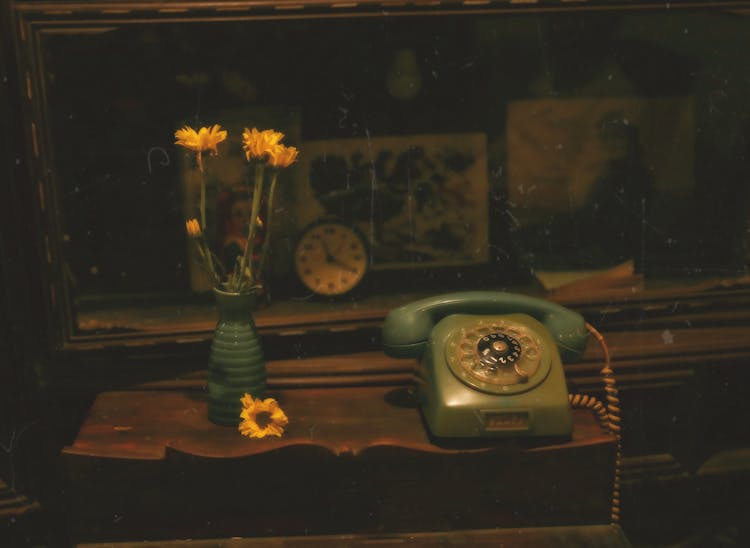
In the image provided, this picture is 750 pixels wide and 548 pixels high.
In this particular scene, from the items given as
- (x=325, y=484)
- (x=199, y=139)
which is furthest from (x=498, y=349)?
(x=199, y=139)

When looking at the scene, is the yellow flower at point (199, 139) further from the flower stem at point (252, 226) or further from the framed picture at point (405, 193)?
the framed picture at point (405, 193)

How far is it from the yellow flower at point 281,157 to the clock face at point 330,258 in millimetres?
255

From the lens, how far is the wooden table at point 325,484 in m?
1.23

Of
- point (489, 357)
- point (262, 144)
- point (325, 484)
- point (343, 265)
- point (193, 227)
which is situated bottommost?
point (325, 484)

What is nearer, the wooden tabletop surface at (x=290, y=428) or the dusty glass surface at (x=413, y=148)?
the wooden tabletop surface at (x=290, y=428)

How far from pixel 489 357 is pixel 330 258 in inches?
14.9

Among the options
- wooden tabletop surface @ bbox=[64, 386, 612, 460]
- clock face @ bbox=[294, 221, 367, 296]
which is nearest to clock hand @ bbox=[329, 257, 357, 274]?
clock face @ bbox=[294, 221, 367, 296]

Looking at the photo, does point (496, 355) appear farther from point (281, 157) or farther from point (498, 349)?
point (281, 157)

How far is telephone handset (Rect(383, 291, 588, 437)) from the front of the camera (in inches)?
48.1

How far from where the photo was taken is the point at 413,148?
1504 mm

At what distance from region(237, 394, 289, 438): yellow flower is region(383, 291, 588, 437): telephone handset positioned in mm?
202

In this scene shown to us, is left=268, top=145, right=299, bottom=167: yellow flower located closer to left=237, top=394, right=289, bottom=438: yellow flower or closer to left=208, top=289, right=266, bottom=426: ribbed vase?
left=208, top=289, right=266, bottom=426: ribbed vase

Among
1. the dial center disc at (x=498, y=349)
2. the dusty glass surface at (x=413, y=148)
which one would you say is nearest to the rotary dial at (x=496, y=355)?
the dial center disc at (x=498, y=349)

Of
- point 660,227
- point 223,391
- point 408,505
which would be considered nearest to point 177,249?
point 223,391
